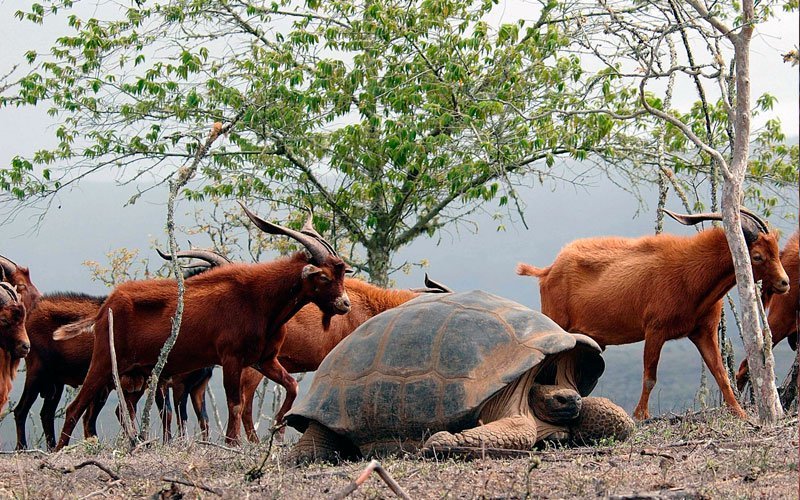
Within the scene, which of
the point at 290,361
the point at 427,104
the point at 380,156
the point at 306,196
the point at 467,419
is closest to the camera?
the point at 467,419

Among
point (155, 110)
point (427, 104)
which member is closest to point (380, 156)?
point (427, 104)

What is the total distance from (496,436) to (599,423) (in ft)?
3.46

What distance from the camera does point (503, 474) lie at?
580 cm

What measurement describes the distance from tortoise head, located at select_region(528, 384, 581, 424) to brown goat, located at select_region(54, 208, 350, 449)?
3.60 metres

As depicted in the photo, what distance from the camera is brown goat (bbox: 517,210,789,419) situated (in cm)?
1044

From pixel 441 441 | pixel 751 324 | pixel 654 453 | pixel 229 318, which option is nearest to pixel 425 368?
pixel 441 441

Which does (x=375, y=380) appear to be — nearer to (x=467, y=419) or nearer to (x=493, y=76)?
(x=467, y=419)

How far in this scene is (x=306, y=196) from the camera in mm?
18422

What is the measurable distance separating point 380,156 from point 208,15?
503cm

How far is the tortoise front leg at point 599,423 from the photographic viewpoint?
7281 millimetres

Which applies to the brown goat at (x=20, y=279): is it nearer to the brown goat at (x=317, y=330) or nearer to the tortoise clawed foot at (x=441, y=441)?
the brown goat at (x=317, y=330)

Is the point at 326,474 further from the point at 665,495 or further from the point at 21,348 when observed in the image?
the point at 21,348

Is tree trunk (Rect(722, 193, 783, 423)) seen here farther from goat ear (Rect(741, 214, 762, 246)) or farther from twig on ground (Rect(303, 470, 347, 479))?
twig on ground (Rect(303, 470, 347, 479))

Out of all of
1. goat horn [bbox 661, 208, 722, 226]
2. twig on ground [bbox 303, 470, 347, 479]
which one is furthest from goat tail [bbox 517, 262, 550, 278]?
twig on ground [bbox 303, 470, 347, 479]
